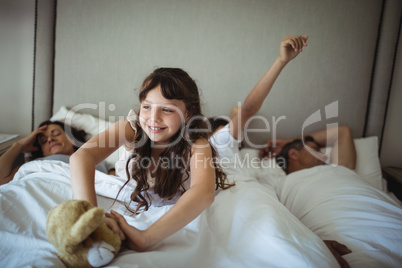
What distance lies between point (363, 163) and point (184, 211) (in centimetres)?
155

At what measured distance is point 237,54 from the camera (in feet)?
5.90

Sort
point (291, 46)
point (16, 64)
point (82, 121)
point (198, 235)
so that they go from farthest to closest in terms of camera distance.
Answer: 1. point (16, 64)
2. point (82, 121)
3. point (291, 46)
4. point (198, 235)

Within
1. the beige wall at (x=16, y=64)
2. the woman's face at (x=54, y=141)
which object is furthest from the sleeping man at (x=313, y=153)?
the beige wall at (x=16, y=64)

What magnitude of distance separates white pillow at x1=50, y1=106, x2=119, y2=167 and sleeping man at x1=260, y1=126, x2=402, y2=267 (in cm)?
127

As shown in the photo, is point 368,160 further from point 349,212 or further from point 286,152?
point 349,212

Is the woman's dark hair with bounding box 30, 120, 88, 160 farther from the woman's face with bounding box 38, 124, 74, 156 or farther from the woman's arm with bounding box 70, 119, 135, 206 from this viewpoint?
the woman's arm with bounding box 70, 119, 135, 206

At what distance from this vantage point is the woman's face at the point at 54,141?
61.8 inches

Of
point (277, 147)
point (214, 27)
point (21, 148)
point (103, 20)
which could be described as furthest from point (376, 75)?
point (21, 148)

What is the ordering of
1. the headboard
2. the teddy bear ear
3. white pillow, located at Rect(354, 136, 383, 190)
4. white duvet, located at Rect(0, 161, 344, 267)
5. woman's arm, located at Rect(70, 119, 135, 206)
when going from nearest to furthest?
the teddy bear ear, white duvet, located at Rect(0, 161, 344, 267), woman's arm, located at Rect(70, 119, 135, 206), white pillow, located at Rect(354, 136, 383, 190), the headboard

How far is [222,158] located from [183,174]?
0.43 meters

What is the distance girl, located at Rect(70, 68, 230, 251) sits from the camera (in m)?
0.72

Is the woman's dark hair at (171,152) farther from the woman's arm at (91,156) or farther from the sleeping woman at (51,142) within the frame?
the sleeping woman at (51,142)

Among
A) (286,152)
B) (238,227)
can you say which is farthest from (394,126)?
(238,227)

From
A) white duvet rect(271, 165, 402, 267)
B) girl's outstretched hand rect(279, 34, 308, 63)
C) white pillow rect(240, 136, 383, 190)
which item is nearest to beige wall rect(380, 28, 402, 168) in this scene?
white pillow rect(240, 136, 383, 190)
